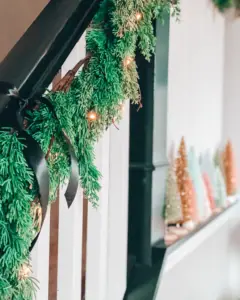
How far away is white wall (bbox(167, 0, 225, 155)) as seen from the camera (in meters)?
1.91

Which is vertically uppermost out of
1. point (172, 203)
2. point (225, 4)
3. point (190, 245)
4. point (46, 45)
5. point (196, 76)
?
point (225, 4)

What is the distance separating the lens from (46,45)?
667 millimetres

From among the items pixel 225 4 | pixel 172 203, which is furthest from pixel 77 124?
pixel 225 4

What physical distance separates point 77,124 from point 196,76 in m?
1.55

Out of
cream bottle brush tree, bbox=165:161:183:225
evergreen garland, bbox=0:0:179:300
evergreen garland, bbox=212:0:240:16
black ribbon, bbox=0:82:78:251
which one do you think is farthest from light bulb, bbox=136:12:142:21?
evergreen garland, bbox=212:0:240:16

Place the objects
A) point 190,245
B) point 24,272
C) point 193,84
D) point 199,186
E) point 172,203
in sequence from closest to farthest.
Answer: point 24,272 < point 172,203 < point 190,245 < point 199,186 < point 193,84

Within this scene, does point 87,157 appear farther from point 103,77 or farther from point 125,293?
point 125,293

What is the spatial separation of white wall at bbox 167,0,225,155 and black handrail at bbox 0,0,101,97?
112 centimetres

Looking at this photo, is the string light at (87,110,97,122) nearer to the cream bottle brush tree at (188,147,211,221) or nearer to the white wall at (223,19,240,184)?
the cream bottle brush tree at (188,147,211,221)

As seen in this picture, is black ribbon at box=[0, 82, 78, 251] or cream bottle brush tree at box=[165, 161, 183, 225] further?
cream bottle brush tree at box=[165, 161, 183, 225]

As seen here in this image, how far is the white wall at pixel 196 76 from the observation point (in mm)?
1905

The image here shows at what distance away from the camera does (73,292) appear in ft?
3.09

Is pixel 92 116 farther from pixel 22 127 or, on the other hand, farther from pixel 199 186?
pixel 199 186

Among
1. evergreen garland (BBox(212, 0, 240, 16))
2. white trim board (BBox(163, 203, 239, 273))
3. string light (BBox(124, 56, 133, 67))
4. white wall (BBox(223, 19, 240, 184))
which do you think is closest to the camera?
string light (BBox(124, 56, 133, 67))
